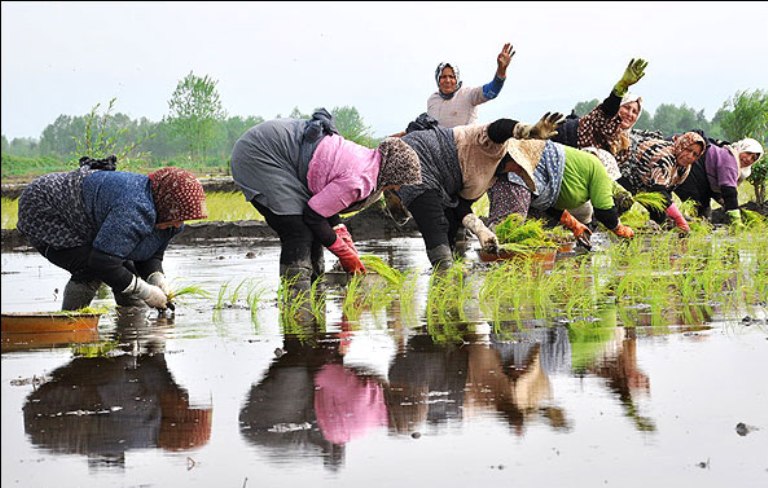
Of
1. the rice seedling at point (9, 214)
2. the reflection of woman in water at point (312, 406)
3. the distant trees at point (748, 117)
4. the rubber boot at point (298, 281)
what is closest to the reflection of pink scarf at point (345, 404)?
the reflection of woman in water at point (312, 406)

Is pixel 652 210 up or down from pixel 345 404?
up

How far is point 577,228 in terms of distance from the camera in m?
11.3

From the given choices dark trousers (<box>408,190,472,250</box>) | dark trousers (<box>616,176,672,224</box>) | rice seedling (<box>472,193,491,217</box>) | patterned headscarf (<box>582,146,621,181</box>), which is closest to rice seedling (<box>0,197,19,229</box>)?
rice seedling (<box>472,193,491,217</box>)

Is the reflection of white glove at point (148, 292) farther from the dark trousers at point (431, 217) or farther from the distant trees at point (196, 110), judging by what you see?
the distant trees at point (196, 110)

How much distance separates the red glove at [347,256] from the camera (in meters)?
9.04

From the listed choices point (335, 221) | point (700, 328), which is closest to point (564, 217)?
point (335, 221)

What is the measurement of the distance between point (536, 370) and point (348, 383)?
0.83m

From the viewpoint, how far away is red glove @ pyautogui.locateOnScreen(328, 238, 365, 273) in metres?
9.04

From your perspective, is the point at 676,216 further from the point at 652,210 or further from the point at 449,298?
the point at 449,298

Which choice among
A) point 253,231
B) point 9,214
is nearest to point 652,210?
point 253,231

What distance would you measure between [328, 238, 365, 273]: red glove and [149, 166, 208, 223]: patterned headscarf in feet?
4.51

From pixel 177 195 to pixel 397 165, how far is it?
168 cm

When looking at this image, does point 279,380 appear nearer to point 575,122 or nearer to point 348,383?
point 348,383

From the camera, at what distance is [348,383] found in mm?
5668
